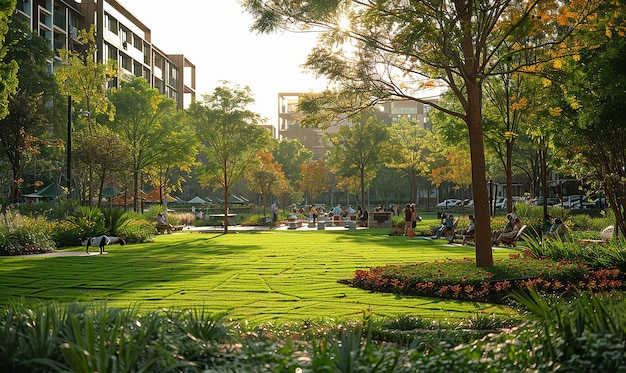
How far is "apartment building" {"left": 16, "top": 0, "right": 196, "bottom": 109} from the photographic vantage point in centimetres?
5397

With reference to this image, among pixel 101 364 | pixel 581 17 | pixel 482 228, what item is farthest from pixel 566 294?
pixel 101 364

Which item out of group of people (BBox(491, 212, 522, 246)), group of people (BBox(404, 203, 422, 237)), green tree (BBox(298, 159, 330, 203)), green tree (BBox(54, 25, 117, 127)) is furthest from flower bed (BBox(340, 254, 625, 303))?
green tree (BBox(298, 159, 330, 203))

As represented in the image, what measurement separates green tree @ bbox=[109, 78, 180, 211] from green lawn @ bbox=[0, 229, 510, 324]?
1065 inches

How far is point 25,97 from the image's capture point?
31391 mm

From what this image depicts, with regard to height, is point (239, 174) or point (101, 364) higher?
point (239, 174)

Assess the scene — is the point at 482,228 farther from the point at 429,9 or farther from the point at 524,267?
the point at 429,9

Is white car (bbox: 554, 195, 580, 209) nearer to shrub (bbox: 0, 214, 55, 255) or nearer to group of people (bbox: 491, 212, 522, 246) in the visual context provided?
group of people (bbox: 491, 212, 522, 246)

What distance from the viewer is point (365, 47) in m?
14.4

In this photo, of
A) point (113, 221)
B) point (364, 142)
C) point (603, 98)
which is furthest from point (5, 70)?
point (364, 142)

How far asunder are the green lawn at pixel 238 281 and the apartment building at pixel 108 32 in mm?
28525

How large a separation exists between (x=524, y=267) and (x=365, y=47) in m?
5.94

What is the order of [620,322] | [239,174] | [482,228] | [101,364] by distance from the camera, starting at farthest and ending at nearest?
1. [239,174]
2. [482,228]
3. [620,322]
4. [101,364]

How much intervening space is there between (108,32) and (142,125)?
19502mm

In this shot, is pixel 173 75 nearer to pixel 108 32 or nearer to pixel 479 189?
pixel 108 32
